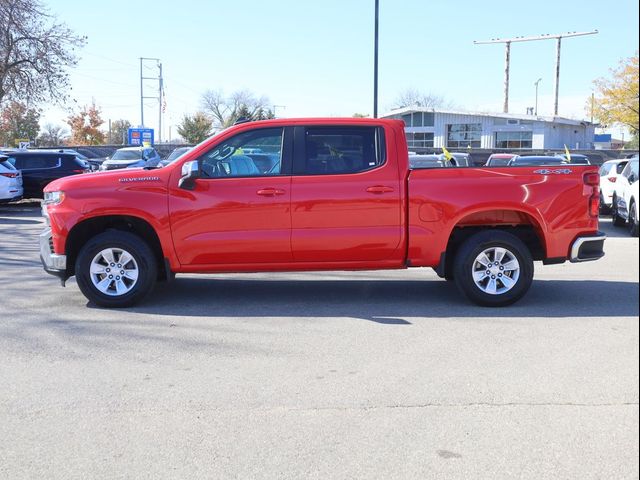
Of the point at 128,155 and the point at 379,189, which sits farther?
the point at 128,155

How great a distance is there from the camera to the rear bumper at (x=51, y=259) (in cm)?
723

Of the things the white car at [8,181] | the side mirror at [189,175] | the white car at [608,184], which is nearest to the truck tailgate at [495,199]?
the side mirror at [189,175]

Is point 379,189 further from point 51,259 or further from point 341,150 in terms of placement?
point 51,259

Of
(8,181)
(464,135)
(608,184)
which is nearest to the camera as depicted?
(608,184)

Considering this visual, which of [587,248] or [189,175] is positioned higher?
[189,175]

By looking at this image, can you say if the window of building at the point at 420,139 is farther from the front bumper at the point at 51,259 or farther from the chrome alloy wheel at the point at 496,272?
the front bumper at the point at 51,259

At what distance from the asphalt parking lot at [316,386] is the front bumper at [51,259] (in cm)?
43

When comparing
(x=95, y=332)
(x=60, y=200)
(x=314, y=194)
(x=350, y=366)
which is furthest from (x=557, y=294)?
(x=60, y=200)

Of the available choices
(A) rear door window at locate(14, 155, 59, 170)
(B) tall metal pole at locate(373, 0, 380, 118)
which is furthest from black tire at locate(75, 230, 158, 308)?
(B) tall metal pole at locate(373, 0, 380, 118)

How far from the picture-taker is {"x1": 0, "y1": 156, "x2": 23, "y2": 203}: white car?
1953cm

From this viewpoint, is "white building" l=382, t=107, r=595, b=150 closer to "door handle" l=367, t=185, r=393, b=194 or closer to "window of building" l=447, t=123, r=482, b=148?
"window of building" l=447, t=123, r=482, b=148

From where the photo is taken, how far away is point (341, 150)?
7.31m

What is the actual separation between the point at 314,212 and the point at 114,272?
2242 mm

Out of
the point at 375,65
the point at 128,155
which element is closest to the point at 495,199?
the point at 375,65
